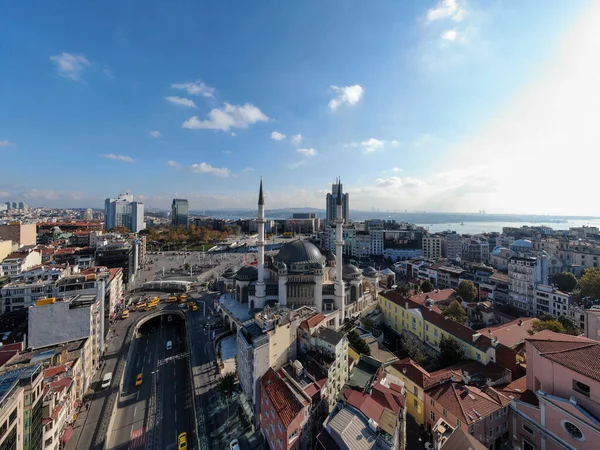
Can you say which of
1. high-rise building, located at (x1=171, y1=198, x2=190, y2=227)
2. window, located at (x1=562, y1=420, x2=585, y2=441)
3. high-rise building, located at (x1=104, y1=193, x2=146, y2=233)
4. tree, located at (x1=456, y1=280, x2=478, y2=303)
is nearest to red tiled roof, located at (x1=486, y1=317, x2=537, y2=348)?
tree, located at (x1=456, y1=280, x2=478, y2=303)

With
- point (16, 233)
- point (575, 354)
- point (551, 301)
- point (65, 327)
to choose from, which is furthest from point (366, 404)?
point (16, 233)

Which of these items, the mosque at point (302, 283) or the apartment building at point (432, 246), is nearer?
the mosque at point (302, 283)

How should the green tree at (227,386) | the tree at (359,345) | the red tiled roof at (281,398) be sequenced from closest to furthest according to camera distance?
the red tiled roof at (281,398) → the green tree at (227,386) → the tree at (359,345)

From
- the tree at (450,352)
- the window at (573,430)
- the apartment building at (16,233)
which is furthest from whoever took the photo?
the apartment building at (16,233)

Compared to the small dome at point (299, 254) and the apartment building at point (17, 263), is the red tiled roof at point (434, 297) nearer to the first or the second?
the small dome at point (299, 254)

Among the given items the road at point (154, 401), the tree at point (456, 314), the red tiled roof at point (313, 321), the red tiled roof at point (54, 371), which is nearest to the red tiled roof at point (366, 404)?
the red tiled roof at point (313, 321)

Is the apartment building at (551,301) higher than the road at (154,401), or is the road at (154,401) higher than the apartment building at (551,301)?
the apartment building at (551,301)
